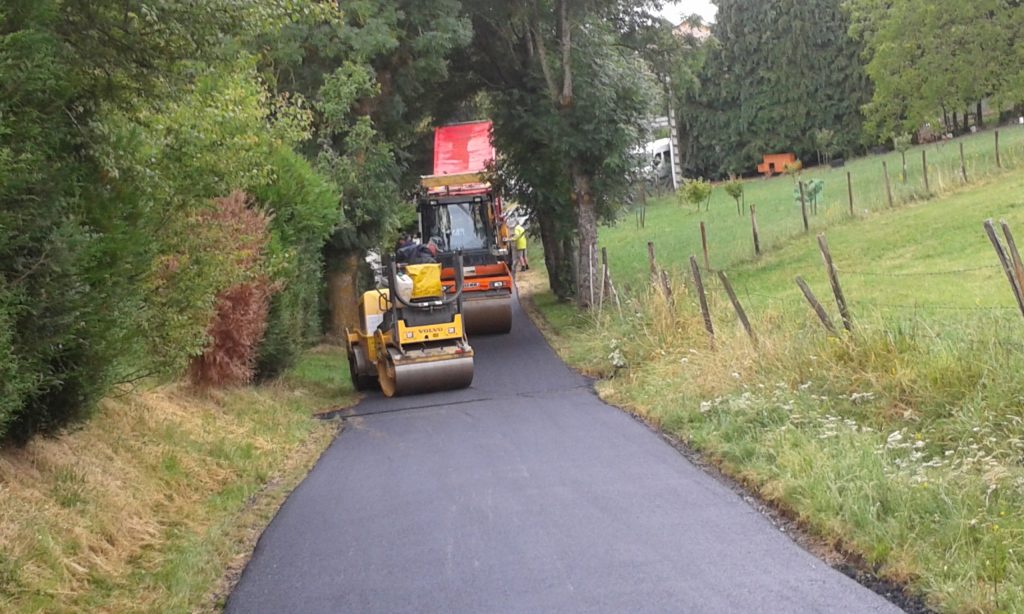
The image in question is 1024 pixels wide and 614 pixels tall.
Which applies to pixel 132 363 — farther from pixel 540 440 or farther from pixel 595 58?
pixel 595 58

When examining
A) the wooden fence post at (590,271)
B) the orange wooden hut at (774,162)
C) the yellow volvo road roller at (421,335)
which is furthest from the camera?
the orange wooden hut at (774,162)

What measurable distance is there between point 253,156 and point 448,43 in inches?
422

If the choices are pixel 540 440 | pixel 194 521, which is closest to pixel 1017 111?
pixel 540 440

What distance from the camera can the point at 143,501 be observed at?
8719 millimetres

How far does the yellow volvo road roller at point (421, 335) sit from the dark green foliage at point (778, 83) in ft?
171

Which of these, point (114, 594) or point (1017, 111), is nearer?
point (114, 594)

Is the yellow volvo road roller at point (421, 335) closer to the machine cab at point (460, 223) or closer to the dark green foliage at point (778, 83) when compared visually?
the machine cab at point (460, 223)

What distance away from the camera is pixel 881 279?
18.7 m

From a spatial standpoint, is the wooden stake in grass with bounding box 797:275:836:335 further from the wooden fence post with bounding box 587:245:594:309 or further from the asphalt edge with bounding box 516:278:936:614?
the wooden fence post with bounding box 587:245:594:309

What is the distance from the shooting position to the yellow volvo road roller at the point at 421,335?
16.6 m

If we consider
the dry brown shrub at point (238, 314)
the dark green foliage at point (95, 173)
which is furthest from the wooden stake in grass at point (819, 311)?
the dry brown shrub at point (238, 314)

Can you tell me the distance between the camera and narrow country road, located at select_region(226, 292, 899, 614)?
20.9ft

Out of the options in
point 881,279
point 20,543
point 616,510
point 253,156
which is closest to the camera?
point 20,543

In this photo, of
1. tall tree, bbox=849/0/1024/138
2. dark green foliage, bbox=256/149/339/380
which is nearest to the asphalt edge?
dark green foliage, bbox=256/149/339/380
